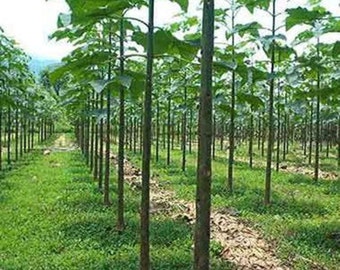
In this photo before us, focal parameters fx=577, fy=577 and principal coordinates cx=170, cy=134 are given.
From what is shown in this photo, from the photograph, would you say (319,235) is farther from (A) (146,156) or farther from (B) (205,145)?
(B) (205,145)

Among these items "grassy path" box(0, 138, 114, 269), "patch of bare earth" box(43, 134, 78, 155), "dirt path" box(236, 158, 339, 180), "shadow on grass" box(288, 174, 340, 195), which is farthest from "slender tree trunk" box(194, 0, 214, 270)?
"patch of bare earth" box(43, 134, 78, 155)

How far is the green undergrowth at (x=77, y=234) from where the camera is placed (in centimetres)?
859

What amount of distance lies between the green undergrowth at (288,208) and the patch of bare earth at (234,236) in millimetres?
267

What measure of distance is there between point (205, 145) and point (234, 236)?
5.59 meters

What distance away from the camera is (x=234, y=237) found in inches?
381

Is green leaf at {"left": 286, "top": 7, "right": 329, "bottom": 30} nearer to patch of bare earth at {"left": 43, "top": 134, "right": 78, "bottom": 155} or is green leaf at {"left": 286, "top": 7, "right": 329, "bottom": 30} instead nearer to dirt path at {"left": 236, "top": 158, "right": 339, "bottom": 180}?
dirt path at {"left": 236, "top": 158, "right": 339, "bottom": 180}

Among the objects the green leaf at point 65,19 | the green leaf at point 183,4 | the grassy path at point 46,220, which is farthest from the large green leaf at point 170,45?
the grassy path at point 46,220

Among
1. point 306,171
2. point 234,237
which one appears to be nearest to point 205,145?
point 234,237

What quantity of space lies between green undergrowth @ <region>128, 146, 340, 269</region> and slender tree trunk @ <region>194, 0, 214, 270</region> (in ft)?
13.9

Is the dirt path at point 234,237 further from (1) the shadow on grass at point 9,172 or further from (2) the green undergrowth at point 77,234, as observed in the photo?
(1) the shadow on grass at point 9,172

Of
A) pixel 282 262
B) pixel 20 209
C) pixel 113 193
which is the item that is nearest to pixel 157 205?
pixel 113 193

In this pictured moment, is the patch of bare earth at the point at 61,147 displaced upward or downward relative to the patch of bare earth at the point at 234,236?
upward

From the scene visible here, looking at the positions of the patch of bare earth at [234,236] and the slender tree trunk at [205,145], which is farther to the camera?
the patch of bare earth at [234,236]

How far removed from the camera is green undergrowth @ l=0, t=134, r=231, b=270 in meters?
8.59
